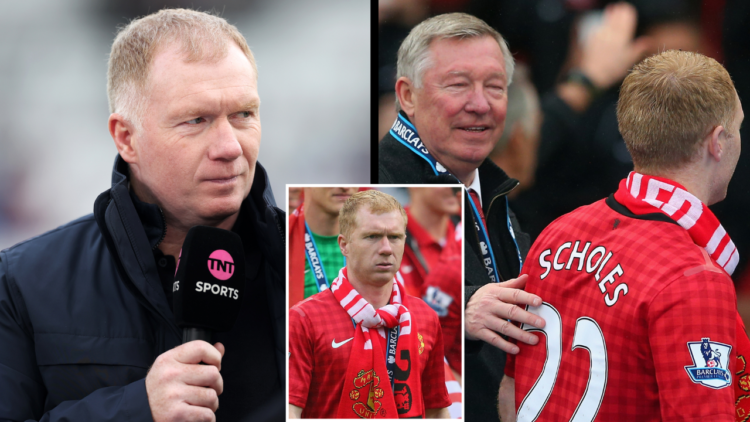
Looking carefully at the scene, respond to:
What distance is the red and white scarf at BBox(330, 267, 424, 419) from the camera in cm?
170

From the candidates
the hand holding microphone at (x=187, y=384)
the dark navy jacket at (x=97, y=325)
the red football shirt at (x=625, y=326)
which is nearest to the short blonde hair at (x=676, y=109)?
the red football shirt at (x=625, y=326)

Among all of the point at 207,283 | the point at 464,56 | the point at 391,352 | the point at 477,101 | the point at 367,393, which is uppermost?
the point at 464,56

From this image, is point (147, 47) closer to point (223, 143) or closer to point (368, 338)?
point (223, 143)

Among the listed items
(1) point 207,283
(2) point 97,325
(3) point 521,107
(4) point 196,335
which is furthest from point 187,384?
(3) point 521,107

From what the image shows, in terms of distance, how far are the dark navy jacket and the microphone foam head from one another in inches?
9.0

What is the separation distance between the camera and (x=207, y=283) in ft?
4.78

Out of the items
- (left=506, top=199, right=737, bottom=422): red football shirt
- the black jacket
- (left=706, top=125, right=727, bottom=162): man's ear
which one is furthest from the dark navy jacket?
(left=706, top=125, right=727, bottom=162): man's ear

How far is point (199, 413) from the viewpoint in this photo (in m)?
1.42

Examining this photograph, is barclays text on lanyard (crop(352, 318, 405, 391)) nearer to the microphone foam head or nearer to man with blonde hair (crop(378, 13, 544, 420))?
man with blonde hair (crop(378, 13, 544, 420))

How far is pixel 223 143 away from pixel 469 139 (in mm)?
708

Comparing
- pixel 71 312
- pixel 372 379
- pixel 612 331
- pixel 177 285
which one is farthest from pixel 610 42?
pixel 71 312

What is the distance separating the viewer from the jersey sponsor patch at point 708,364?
136cm

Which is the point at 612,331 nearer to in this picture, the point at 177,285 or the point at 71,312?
the point at 177,285

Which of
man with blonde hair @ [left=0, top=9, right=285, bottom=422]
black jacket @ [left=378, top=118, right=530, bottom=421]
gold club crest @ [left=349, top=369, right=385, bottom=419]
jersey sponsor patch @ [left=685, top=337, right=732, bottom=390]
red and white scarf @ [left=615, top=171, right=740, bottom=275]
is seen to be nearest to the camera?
jersey sponsor patch @ [left=685, top=337, right=732, bottom=390]
